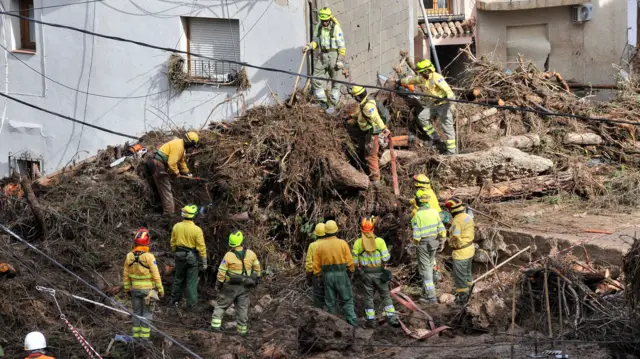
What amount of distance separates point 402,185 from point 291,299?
3098mm

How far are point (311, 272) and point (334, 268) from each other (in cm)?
46

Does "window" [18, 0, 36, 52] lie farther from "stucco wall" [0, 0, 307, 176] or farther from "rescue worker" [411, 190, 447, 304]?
"rescue worker" [411, 190, 447, 304]

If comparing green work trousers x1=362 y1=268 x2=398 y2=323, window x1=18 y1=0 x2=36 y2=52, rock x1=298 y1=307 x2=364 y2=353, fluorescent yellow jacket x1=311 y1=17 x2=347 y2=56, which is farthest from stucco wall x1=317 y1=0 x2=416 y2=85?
rock x1=298 y1=307 x2=364 y2=353

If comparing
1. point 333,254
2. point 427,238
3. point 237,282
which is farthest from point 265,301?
point 427,238

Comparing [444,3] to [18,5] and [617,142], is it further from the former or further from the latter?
[18,5]

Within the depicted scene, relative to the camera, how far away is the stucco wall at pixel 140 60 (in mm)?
19766

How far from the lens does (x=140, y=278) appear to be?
1305cm

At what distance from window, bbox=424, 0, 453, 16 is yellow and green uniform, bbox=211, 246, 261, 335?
12.4 metres

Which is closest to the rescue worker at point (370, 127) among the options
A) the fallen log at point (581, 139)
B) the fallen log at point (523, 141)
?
the fallen log at point (523, 141)

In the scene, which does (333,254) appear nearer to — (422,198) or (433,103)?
(422,198)

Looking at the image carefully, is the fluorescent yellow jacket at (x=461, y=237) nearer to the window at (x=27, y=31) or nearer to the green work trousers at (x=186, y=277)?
the green work trousers at (x=186, y=277)

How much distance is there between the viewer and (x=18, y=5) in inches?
822

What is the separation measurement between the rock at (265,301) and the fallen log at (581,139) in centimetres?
701

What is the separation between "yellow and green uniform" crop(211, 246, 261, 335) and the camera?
1316 cm
